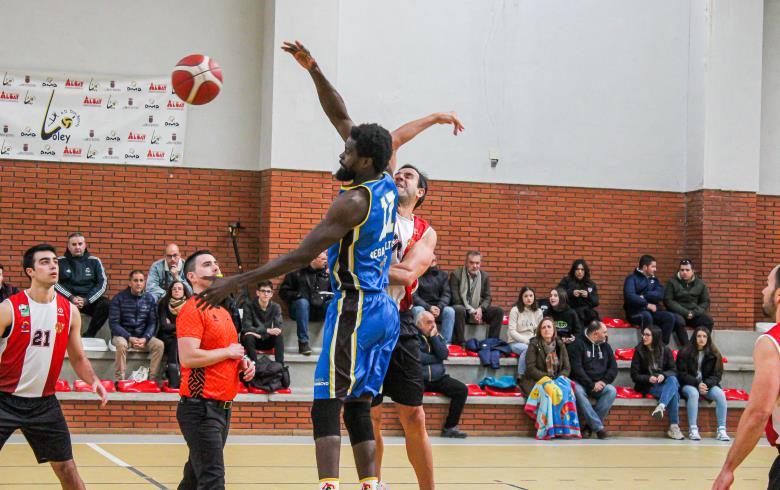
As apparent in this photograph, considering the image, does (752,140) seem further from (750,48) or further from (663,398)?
(663,398)

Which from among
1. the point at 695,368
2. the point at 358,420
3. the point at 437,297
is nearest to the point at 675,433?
the point at 695,368

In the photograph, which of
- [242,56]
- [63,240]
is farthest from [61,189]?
[242,56]

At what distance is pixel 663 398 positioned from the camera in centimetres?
1516

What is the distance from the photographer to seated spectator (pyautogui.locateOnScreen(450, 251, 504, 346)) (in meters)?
16.2

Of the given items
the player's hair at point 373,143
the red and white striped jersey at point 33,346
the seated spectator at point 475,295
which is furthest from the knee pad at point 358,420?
the seated spectator at point 475,295

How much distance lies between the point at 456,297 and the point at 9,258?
699 cm

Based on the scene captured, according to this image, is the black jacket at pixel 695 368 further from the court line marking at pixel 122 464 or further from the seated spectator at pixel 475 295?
Answer: the court line marking at pixel 122 464

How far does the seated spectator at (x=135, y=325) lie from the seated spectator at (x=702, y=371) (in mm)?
7591

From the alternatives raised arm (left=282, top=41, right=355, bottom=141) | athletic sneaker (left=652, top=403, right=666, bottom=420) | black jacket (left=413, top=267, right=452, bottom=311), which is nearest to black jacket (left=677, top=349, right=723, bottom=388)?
athletic sneaker (left=652, top=403, right=666, bottom=420)

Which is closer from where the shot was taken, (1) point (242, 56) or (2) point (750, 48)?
(1) point (242, 56)

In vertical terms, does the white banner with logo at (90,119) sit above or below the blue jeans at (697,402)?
above

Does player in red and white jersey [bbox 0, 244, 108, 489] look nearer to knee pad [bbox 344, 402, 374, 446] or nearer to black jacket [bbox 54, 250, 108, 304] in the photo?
knee pad [bbox 344, 402, 374, 446]

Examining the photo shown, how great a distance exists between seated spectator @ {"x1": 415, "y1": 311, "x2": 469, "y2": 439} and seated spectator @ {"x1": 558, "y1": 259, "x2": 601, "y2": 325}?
10.4 ft

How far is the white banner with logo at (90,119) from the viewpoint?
53.2 ft
